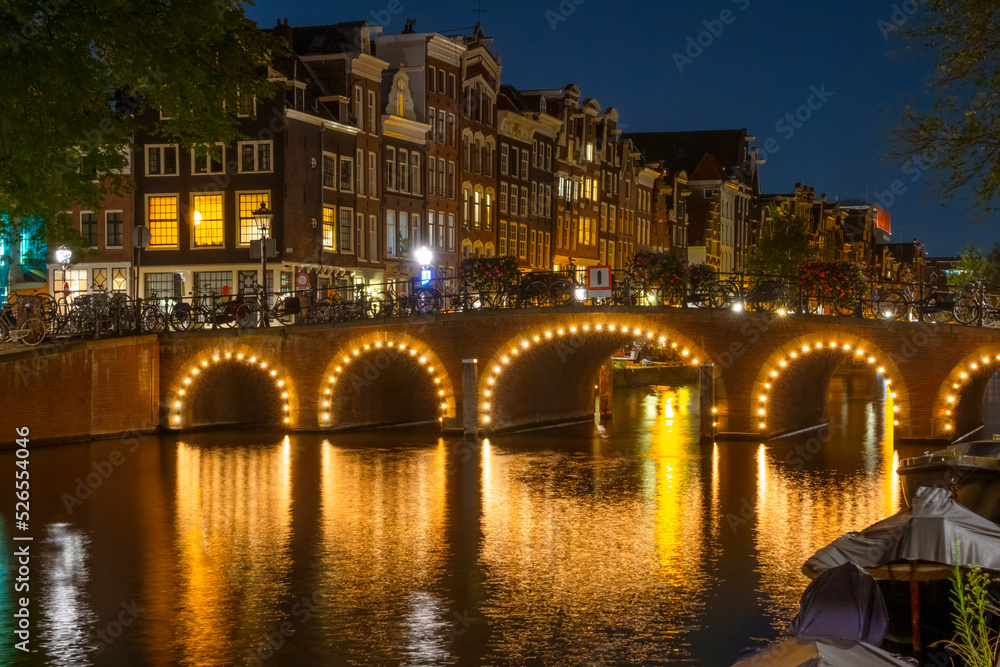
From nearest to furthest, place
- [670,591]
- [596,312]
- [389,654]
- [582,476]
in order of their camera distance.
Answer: [389,654]
[670,591]
[582,476]
[596,312]

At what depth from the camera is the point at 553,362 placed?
38.3 meters

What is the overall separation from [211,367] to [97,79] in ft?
54.7

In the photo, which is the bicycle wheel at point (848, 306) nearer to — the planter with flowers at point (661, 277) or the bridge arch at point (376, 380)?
the planter with flowers at point (661, 277)

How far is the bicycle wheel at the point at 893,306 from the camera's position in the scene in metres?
32.6

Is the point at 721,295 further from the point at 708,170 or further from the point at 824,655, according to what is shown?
the point at 708,170

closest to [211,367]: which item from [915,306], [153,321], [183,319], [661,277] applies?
[183,319]

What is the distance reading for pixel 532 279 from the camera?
36062 millimetres

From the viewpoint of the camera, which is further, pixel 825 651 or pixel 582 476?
pixel 582 476

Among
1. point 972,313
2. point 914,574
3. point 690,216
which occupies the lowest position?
point 914,574

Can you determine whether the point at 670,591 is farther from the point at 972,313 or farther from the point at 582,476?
the point at 972,313

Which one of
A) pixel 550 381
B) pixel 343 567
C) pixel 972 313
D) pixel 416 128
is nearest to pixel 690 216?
pixel 416 128

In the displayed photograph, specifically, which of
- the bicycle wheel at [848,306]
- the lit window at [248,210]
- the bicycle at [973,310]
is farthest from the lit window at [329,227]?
the bicycle at [973,310]

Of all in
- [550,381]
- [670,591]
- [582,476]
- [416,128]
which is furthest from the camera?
[416,128]

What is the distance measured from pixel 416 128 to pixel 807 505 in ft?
109
